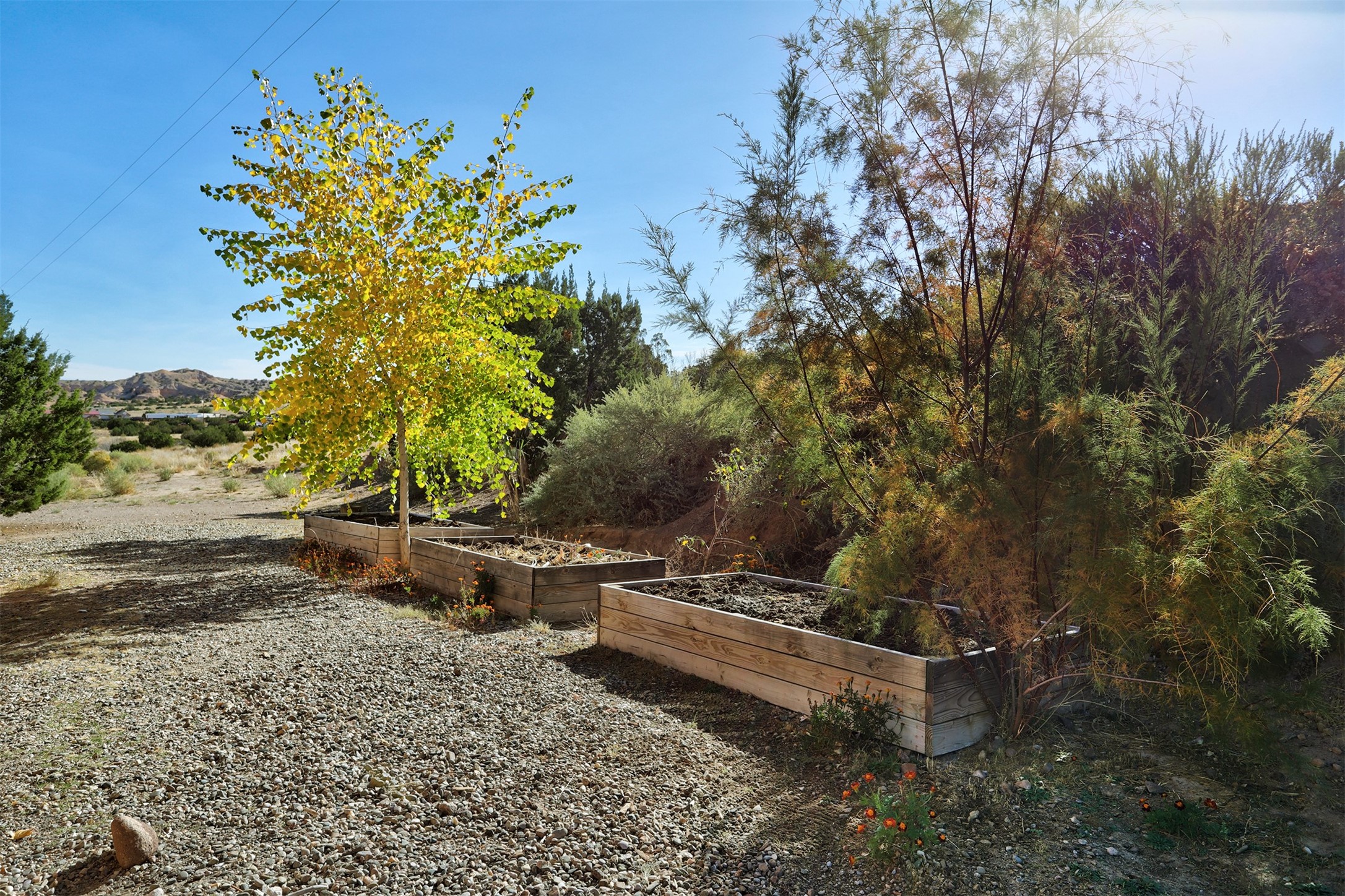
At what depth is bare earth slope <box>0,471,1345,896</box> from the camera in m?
2.40

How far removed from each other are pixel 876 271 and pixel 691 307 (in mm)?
869

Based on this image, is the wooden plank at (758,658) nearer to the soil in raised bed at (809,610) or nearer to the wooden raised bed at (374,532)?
the soil in raised bed at (809,610)

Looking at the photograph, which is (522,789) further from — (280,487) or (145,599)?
(280,487)

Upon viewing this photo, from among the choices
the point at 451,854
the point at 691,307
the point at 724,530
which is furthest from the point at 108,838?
the point at 724,530

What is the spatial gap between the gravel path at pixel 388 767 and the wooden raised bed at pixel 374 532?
2215mm

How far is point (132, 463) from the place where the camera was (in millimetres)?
20609

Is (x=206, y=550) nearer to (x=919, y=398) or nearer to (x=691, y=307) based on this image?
(x=691, y=307)

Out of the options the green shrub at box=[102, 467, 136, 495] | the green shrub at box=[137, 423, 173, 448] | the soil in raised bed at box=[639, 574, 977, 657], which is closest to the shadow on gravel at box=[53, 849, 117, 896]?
the soil in raised bed at box=[639, 574, 977, 657]

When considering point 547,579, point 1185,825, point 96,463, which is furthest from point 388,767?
point 96,463

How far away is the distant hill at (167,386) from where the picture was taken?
55.4 metres

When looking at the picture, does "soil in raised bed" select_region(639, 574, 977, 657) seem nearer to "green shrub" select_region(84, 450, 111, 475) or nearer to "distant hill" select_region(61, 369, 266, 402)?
"green shrub" select_region(84, 450, 111, 475)

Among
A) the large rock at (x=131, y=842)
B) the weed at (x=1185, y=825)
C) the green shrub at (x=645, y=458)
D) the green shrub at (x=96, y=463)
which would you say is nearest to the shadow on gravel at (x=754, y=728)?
the weed at (x=1185, y=825)

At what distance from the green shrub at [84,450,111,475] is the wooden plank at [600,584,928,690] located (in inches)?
834

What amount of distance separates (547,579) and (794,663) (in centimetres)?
252
